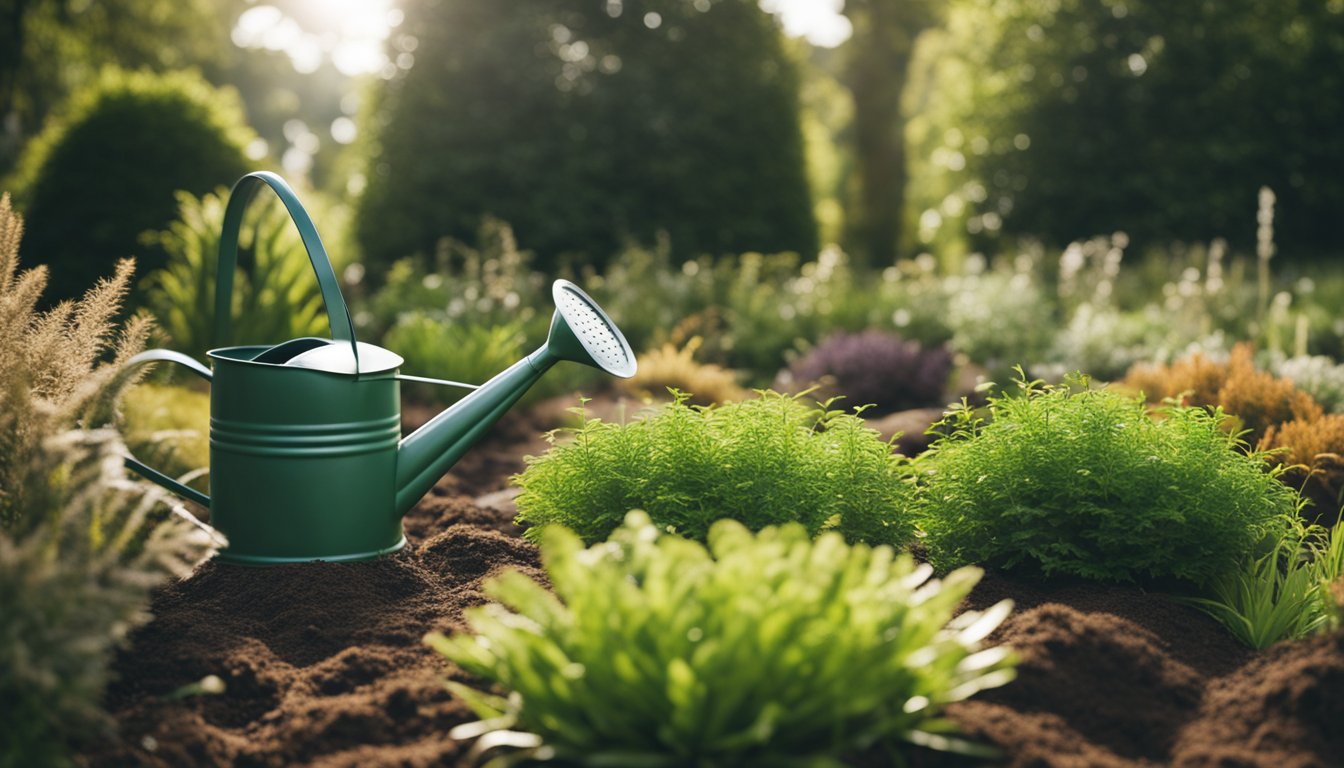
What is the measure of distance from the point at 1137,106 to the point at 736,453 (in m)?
10.9

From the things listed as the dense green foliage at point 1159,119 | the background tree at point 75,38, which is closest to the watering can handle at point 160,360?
the dense green foliage at point 1159,119

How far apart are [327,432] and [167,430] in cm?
143

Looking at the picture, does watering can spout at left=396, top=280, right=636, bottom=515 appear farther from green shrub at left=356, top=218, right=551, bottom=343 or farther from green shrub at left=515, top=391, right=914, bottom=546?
green shrub at left=356, top=218, right=551, bottom=343

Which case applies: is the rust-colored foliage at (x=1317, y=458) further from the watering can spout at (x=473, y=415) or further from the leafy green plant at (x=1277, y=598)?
the watering can spout at (x=473, y=415)

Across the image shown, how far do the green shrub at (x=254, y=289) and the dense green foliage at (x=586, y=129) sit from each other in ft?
12.3

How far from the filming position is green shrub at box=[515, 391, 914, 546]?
8.90 feet

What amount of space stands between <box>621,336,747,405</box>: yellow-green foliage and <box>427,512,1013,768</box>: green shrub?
3.61 metres

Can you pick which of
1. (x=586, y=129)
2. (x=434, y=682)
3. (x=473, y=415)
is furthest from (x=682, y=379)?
(x=586, y=129)

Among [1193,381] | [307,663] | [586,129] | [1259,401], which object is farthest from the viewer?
[586,129]

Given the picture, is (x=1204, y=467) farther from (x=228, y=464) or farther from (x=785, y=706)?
(x=228, y=464)

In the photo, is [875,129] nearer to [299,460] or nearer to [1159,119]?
[1159,119]

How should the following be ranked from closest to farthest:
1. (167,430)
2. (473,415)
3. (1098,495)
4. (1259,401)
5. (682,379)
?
(1098,495), (473,415), (167,430), (1259,401), (682,379)

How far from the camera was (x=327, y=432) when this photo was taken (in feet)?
9.07

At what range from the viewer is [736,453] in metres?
2.79
